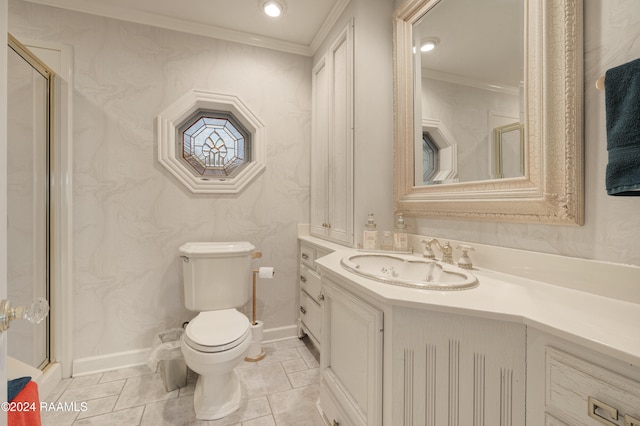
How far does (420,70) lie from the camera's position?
157 cm

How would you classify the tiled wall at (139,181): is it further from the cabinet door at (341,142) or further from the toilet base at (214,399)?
the toilet base at (214,399)

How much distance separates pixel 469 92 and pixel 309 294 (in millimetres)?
1626

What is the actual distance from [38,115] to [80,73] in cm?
40

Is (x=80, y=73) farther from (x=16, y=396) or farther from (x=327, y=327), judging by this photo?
(x=327, y=327)

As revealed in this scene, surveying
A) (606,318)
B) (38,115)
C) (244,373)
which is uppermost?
(38,115)

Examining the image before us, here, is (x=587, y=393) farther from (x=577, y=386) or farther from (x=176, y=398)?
(x=176, y=398)

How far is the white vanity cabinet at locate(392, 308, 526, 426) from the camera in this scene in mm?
743

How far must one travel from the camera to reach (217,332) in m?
1.51

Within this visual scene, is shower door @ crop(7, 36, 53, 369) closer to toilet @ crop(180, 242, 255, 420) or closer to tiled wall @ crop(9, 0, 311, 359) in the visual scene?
tiled wall @ crop(9, 0, 311, 359)

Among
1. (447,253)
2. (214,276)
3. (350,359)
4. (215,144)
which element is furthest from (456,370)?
(215,144)

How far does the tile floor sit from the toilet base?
34 mm

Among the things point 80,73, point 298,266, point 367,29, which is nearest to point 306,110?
point 367,29

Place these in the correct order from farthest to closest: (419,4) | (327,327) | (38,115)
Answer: (38,115) → (419,4) → (327,327)

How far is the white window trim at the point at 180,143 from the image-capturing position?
2.02 meters
